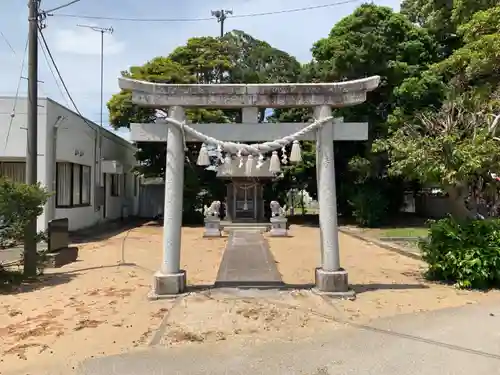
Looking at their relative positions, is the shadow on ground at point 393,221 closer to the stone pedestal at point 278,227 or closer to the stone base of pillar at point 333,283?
the stone pedestal at point 278,227

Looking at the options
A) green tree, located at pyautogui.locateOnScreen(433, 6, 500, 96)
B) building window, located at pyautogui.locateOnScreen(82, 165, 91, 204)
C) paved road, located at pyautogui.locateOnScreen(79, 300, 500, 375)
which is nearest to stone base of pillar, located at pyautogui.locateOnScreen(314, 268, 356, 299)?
paved road, located at pyautogui.locateOnScreen(79, 300, 500, 375)

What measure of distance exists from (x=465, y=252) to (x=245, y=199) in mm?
16226

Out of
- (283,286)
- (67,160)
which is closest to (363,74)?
(67,160)

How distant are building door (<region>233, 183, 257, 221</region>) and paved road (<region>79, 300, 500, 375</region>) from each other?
1818cm

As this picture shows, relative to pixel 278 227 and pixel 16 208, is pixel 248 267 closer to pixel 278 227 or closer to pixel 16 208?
pixel 16 208

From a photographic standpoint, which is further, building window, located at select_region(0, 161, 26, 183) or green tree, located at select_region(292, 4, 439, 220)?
green tree, located at select_region(292, 4, 439, 220)

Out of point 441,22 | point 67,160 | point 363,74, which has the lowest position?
point 67,160

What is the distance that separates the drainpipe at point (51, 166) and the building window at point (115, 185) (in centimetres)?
1005

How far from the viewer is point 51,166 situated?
15984 mm

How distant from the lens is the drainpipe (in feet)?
51.3

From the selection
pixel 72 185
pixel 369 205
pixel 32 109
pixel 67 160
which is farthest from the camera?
pixel 369 205

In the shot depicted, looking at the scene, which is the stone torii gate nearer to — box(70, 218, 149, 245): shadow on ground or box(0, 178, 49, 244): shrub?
box(0, 178, 49, 244): shrub

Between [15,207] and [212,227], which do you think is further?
[212,227]

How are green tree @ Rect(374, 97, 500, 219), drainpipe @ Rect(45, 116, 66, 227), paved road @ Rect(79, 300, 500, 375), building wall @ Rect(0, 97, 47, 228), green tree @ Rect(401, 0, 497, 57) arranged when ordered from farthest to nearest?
1. green tree @ Rect(401, 0, 497, 57)
2. drainpipe @ Rect(45, 116, 66, 227)
3. building wall @ Rect(0, 97, 47, 228)
4. green tree @ Rect(374, 97, 500, 219)
5. paved road @ Rect(79, 300, 500, 375)
